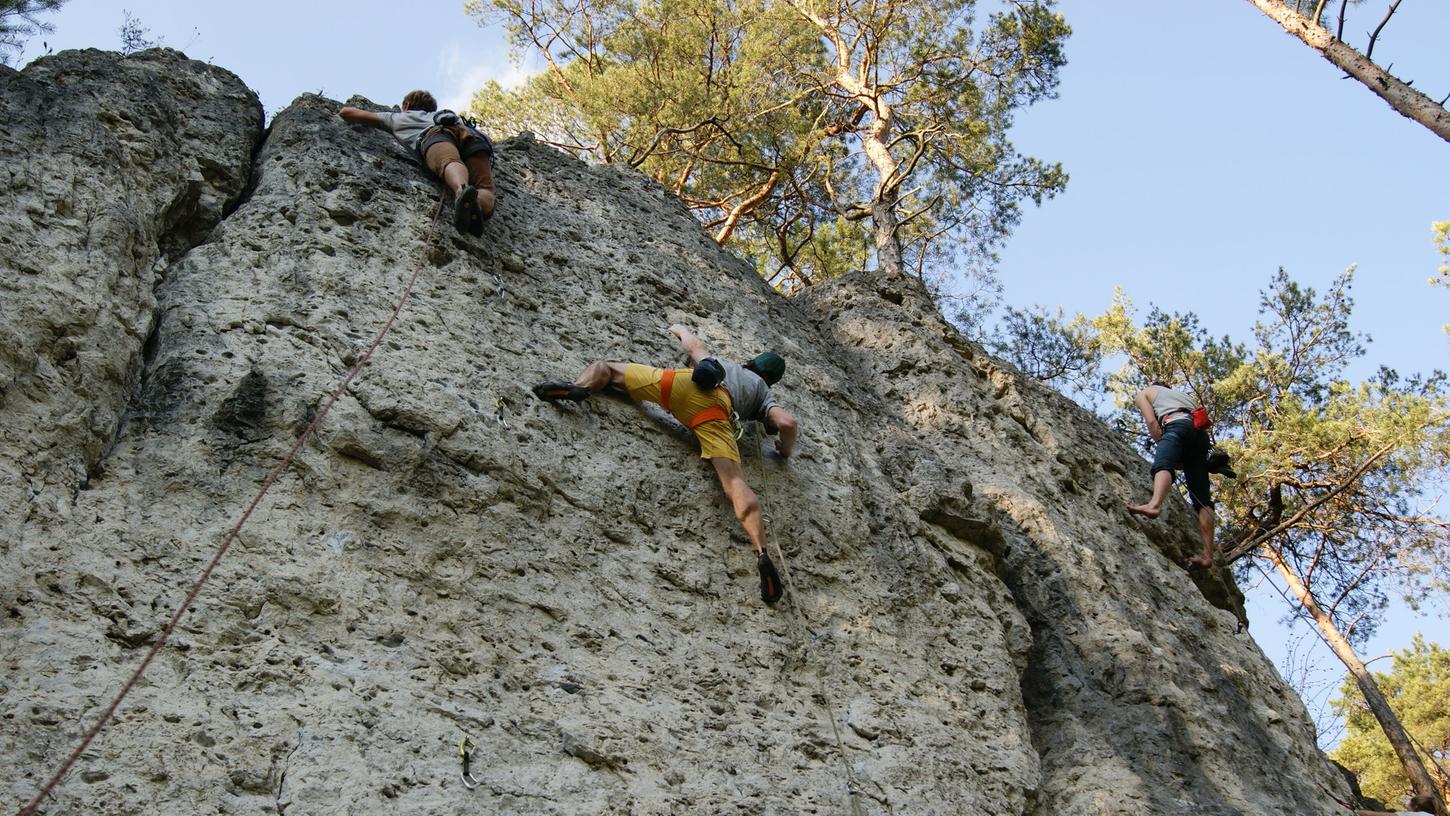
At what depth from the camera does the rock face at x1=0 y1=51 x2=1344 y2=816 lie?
352cm

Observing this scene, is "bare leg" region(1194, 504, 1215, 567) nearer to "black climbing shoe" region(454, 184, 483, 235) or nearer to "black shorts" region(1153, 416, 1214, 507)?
"black shorts" region(1153, 416, 1214, 507)

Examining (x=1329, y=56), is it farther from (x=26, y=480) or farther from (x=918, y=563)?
(x=26, y=480)

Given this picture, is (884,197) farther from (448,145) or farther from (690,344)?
(448,145)

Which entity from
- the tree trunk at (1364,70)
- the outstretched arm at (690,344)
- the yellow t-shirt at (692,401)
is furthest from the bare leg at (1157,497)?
the yellow t-shirt at (692,401)

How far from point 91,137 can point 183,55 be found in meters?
1.70

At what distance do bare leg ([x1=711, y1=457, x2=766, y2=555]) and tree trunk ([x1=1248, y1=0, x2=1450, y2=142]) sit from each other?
553cm

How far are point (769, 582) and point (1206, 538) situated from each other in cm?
442

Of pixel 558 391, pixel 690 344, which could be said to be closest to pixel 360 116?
pixel 690 344

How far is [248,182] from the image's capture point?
5.91 meters

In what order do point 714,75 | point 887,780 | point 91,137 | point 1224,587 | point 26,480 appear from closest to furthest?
point 26,480, point 887,780, point 91,137, point 1224,587, point 714,75

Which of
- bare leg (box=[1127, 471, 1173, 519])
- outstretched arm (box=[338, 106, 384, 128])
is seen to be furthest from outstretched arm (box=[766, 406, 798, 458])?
bare leg (box=[1127, 471, 1173, 519])

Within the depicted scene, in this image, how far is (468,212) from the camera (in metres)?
5.90

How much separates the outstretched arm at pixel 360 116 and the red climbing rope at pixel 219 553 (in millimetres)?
1293

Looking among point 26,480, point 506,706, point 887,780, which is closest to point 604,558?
point 506,706
